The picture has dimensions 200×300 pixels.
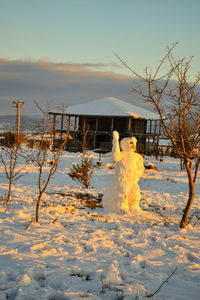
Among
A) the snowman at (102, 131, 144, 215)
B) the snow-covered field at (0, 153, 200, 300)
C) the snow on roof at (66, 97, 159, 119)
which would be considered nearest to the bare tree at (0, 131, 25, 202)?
the snow-covered field at (0, 153, 200, 300)


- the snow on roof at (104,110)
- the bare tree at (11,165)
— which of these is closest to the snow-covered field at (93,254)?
the bare tree at (11,165)

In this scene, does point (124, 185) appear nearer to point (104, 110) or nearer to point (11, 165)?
point (11, 165)

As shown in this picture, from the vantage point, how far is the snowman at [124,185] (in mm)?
6953

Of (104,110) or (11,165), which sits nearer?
(11,165)

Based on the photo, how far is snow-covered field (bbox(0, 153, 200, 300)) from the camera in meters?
3.11

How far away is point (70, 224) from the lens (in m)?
5.79

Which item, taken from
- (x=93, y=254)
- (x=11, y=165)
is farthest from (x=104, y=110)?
(x=93, y=254)

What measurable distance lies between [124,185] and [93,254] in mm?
2938

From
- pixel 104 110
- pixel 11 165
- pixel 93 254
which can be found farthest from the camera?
pixel 104 110

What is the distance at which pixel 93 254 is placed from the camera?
4.18m

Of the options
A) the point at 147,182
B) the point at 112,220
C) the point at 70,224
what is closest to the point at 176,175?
the point at 147,182

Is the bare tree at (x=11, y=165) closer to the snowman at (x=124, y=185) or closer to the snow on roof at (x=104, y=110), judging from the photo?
the snowman at (x=124, y=185)

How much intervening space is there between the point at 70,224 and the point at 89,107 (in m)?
21.6

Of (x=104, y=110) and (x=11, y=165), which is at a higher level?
(x=104, y=110)
